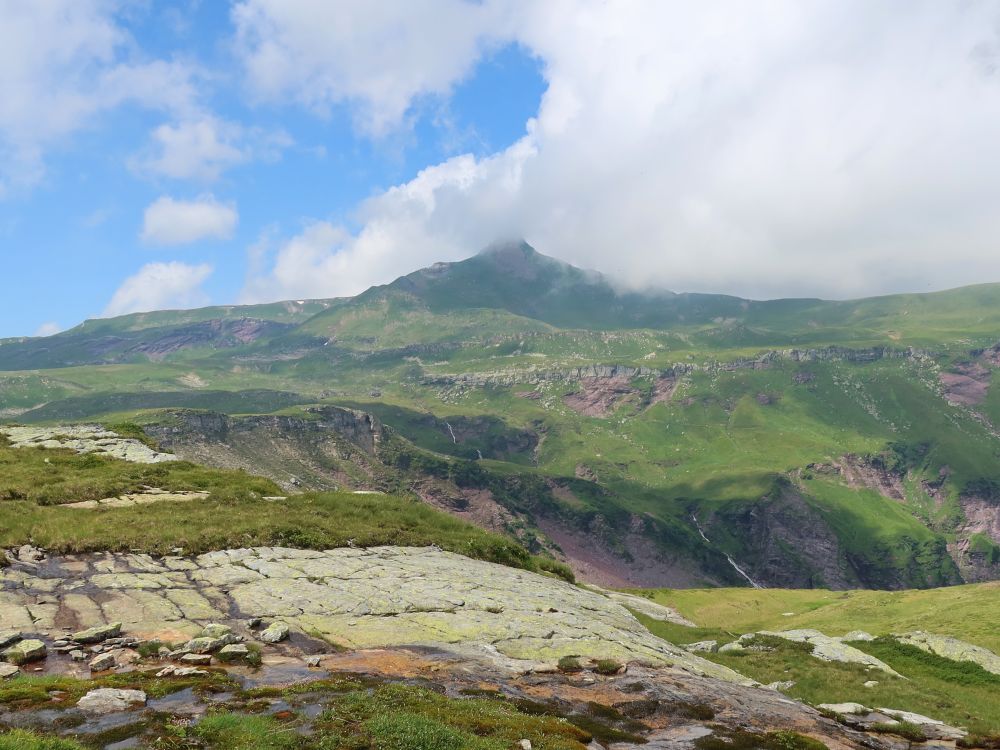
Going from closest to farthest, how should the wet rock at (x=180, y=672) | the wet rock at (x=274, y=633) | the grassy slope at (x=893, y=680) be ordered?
the wet rock at (x=180, y=672) → the wet rock at (x=274, y=633) → the grassy slope at (x=893, y=680)

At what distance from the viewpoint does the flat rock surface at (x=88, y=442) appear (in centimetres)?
6279

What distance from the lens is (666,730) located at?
80.1ft

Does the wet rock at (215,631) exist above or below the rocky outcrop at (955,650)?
above

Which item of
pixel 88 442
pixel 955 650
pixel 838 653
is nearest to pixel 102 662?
pixel 838 653

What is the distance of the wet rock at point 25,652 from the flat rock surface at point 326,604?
2.56 m

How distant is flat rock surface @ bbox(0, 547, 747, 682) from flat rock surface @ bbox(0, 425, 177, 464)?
97.7 feet

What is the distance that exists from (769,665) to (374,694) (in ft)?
109

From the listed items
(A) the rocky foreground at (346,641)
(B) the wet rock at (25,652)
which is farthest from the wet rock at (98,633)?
(B) the wet rock at (25,652)

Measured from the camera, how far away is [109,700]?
66.2 ft

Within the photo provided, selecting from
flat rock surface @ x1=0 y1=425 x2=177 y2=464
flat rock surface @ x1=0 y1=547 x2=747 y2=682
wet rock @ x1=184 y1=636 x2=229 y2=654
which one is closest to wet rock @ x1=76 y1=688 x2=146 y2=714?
wet rock @ x1=184 y1=636 x2=229 y2=654

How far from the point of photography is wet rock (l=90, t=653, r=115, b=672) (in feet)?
80.8

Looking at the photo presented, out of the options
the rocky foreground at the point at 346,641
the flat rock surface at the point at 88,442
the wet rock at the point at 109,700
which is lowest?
the rocky foreground at the point at 346,641

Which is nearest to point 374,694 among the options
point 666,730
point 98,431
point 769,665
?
point 666,730

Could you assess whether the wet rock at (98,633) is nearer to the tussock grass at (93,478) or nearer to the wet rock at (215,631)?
the wet rock at (215,631)
